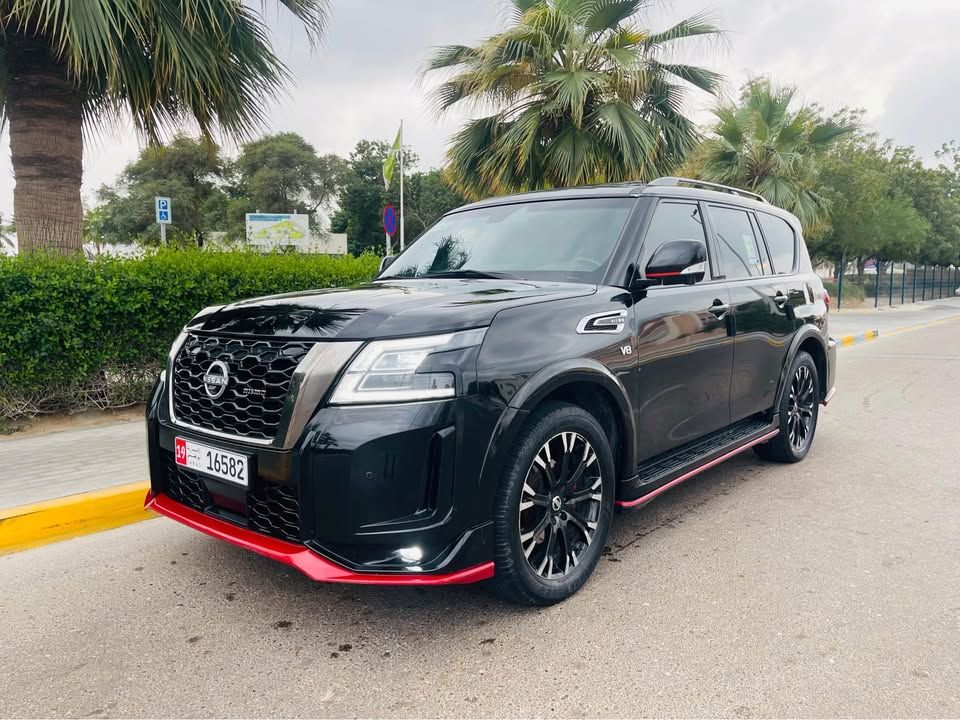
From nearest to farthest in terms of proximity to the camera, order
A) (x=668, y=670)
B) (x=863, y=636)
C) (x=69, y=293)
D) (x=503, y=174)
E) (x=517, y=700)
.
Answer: (x=517, y=700) < (x=668, y=670) < (x=863, y=636) < (x=69, y=293) < (x=503, y=174)

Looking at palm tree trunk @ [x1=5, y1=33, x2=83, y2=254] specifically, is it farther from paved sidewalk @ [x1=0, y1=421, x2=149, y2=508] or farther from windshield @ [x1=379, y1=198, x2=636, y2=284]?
windshield @ [x1=379, y1=198, x2=636, y2=284]

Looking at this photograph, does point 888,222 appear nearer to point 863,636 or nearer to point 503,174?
point 503,174

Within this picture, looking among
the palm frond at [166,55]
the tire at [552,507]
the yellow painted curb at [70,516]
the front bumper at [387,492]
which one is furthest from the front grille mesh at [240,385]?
the palm frond at [166,55]

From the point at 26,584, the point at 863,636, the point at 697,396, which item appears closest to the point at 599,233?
the point at 697,396

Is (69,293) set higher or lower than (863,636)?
higher

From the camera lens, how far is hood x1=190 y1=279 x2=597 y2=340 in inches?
102

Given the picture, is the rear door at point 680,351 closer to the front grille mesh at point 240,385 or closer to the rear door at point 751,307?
the rear door at point 751,307

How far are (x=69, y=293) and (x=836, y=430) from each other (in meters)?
6.69

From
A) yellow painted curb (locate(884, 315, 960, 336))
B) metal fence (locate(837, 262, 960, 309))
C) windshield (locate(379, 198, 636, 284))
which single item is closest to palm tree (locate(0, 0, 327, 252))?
windshield (locate(379, 198, 636, 284))

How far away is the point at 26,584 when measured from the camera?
3.27m

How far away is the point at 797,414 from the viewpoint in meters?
5.16

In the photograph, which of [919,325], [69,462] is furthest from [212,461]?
[919,325]

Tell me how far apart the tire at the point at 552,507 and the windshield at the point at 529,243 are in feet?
2.76

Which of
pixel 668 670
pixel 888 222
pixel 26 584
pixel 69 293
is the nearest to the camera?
pixel 668 670
